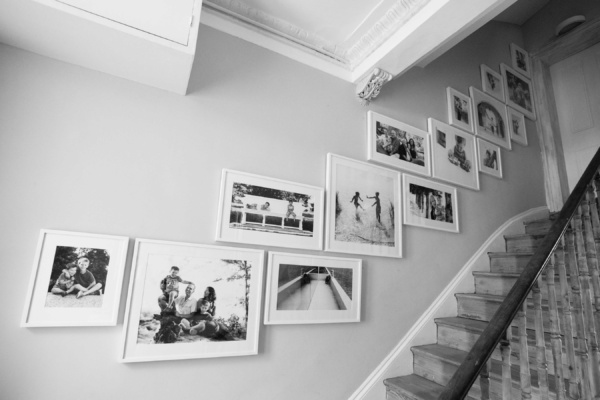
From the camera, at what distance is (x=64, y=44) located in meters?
1.34

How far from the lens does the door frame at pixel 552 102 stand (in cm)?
331

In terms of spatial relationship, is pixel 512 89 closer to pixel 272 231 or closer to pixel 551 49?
pixel 551 49

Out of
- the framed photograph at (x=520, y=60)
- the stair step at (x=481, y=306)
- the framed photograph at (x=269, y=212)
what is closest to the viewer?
the framed photograph at (x=269, y=212)

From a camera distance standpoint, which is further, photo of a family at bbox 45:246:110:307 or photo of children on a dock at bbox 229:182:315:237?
photo of children on a dock at bbox 229:182:315:237

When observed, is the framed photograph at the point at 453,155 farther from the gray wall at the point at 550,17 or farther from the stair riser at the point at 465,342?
the gray wall at the point at 550,17

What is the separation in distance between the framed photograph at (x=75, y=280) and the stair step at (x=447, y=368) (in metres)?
1.79

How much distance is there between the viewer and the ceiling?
1.25 meters

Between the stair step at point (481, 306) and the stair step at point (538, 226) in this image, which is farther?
the stair step at point (538, 226)

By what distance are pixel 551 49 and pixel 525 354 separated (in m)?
3.71

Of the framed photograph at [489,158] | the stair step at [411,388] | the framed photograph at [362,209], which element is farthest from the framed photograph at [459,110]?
the stair step at [411,388]

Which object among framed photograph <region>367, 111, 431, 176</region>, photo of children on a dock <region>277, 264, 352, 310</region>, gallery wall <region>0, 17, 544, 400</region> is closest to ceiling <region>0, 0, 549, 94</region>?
gallery wall <region>0, 17, 544, 400</region>

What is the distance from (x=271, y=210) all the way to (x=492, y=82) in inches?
108

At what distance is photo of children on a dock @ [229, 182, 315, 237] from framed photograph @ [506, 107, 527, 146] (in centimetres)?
249

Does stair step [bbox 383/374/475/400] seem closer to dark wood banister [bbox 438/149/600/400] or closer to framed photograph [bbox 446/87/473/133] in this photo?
dark wood banister [bbox 438/149/600/400]
